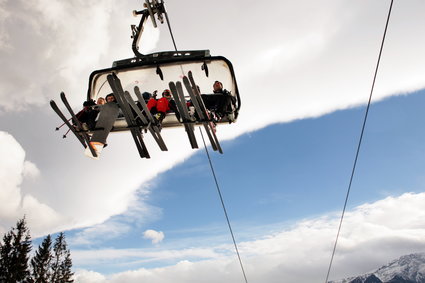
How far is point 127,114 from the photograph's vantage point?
258 inches

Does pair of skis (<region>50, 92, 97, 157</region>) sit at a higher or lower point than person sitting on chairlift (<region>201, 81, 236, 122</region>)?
lower

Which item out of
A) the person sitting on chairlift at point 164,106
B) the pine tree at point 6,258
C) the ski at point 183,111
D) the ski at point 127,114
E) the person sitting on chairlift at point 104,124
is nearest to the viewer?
the ski at point 127,114

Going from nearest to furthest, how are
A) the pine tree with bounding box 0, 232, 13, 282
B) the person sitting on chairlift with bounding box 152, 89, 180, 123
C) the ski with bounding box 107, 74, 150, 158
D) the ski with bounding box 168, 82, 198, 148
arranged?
the ski with bounding box 107, 74, 150, 158 < the ski with bounding box 168, 82, 198, 148 < the person sitting on chairlift with bounding box 152, 89, 180, 123 < the pine tree with bounding box 0, 232, 13, 282

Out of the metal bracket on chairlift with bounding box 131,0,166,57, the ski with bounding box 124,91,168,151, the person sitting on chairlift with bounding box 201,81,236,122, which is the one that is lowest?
the ski with bounding box 124,91,168,151

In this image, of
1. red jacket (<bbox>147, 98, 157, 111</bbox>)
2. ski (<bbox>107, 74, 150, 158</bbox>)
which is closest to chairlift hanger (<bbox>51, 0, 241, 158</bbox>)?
ski (<bbox>107, 74, 150, 158</bbox>)

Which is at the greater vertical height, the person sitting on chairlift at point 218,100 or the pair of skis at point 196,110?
the person sitting on chairlift at point 218,100

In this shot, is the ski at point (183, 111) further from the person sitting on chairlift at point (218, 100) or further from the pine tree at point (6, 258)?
the pine tree at point (6, 258)

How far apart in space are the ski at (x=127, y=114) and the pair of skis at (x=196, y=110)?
999mm

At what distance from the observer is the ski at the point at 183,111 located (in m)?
6.00

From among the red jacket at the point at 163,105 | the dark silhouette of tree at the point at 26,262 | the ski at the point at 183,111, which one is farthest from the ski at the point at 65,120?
the dark silhouette of tree at the point at 26,262

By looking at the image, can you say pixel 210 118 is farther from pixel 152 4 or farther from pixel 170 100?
pixel 152 4

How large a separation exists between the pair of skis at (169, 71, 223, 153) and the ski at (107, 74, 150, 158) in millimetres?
999

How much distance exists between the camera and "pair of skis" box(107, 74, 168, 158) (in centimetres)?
600

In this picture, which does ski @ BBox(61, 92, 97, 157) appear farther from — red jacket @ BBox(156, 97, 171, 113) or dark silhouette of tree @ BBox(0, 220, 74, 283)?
dark silhouette of tree @ BBox(0, 220, 74, 283)
